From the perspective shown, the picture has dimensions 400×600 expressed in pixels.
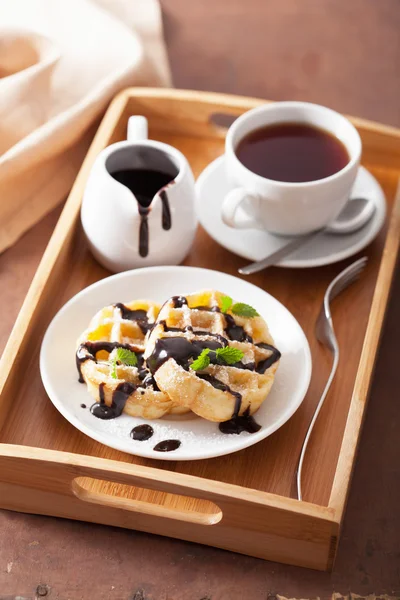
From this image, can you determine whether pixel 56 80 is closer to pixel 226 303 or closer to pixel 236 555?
pixel 226 303

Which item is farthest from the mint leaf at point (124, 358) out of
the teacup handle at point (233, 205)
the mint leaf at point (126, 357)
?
the teacup handle at point (233, 205)

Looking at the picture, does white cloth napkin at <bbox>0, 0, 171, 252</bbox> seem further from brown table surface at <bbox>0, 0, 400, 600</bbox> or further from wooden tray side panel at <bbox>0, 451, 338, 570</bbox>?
wooden tray side panel at <bbox>0, 451, 338, 570</bbox>

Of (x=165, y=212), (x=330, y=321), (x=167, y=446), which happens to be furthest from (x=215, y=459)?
(x=165, y=212)

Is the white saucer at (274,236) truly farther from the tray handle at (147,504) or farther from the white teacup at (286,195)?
the tray handle at (147,504)

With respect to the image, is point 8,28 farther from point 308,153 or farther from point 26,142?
point 308,153

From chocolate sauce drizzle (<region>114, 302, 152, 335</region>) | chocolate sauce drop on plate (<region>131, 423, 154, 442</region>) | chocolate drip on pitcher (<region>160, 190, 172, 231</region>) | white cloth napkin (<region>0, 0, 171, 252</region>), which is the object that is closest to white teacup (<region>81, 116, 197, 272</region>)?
chocolate drip on pitcher (<region>160, 190, 172, 231</region>)
